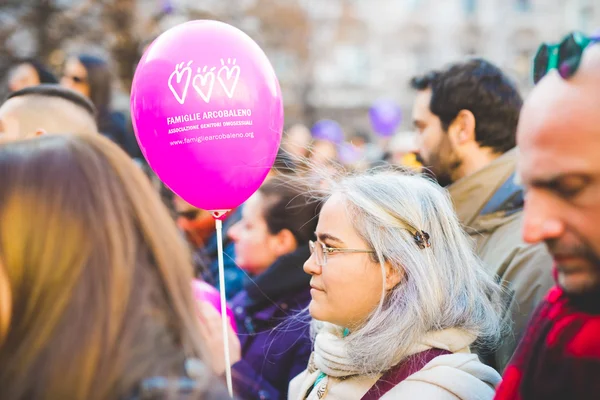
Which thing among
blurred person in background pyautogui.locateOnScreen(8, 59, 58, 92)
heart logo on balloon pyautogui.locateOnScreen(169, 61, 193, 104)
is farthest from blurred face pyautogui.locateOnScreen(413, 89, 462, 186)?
blurred person in background pyautogui.locateOnScreen(8, 59, 58, 92)

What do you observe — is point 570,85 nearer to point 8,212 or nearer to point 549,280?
point 8,212

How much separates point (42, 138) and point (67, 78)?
3.83 meters

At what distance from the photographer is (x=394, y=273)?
216cm

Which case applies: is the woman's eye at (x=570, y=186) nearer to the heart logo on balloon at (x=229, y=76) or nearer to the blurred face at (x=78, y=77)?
the heart logo on balloon at (x=229, y=76)

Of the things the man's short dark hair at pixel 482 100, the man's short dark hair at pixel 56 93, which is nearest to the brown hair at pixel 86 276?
the man's short dark hair at pixel 56 93

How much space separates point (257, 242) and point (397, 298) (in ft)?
4.73

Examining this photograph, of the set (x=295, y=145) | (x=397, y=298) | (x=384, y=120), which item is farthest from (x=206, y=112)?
(x=384, y=120)

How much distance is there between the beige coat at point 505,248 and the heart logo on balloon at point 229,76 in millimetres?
1059

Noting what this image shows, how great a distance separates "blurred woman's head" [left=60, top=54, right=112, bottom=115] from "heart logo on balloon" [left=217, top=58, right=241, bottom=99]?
2.82 m

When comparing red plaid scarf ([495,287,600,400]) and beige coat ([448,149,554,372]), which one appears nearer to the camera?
red plaid scarf ([495,287,600,400])

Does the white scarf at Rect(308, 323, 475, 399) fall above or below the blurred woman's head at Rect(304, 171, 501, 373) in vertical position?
below

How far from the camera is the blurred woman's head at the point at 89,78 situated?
4.89 m

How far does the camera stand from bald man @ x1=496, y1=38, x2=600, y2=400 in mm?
1179

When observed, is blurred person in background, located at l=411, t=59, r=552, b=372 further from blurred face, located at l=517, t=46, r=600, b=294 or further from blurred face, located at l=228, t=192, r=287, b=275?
blurred face, located at l=517, t=46, r=600, b=294
